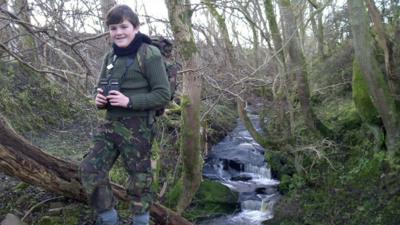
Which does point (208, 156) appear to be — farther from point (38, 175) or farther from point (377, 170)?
point (38, 175)

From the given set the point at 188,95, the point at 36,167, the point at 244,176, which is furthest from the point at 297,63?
the point at 36,167

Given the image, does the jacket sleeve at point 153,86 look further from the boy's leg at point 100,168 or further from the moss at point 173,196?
the moss at point 173,196

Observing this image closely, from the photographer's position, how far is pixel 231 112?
17000mm

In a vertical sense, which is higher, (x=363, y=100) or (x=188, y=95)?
(x=188, y=95)

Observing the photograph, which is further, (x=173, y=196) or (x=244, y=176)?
(x=244, y=176)

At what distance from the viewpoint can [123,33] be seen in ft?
11.9

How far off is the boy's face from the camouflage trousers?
2.11 ft

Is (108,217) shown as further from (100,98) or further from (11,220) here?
(11,220)

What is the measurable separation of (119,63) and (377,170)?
734 centimetres

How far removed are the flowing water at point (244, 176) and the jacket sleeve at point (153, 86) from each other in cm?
619

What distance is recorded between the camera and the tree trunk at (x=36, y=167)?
15.2 ft

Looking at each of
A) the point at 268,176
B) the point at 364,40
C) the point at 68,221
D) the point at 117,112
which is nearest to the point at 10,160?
the point at 68,221

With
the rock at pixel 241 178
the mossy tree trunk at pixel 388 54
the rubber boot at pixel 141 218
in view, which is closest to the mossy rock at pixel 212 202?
the rock at pixel 241 178

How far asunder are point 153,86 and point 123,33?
19.6 inches
